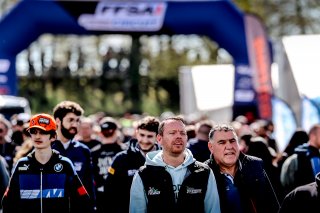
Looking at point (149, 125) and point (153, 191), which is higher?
point (149, 125)

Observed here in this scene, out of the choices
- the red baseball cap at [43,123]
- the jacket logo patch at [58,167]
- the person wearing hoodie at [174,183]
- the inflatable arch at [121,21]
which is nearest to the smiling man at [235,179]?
the person wearing hoodie at [174,183]

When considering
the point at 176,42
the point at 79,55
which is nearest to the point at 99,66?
the point at 79,55

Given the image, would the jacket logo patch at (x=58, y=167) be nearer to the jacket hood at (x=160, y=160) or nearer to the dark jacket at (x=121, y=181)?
the jacket hood at (x=160, y=160)

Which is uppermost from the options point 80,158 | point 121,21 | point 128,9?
point 128,9

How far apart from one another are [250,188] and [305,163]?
2.28 metres

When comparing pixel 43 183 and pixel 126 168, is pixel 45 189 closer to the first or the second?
pixel 43 183

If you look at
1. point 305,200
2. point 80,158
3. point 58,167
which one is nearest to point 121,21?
point 80,158

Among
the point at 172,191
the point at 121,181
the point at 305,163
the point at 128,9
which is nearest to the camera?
the point at 172,191

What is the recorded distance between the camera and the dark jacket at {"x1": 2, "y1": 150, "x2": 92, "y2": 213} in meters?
5.16

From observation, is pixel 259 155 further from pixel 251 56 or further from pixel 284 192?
pixel 251 56

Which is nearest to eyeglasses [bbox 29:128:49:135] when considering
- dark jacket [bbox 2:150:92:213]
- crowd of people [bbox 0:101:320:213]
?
crowd of people [bbox 0:101:320:213]

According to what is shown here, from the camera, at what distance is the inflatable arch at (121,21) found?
15148mm

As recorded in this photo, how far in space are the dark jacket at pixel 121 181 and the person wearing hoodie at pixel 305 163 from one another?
1894 millimetres

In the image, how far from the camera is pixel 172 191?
4.90 m
